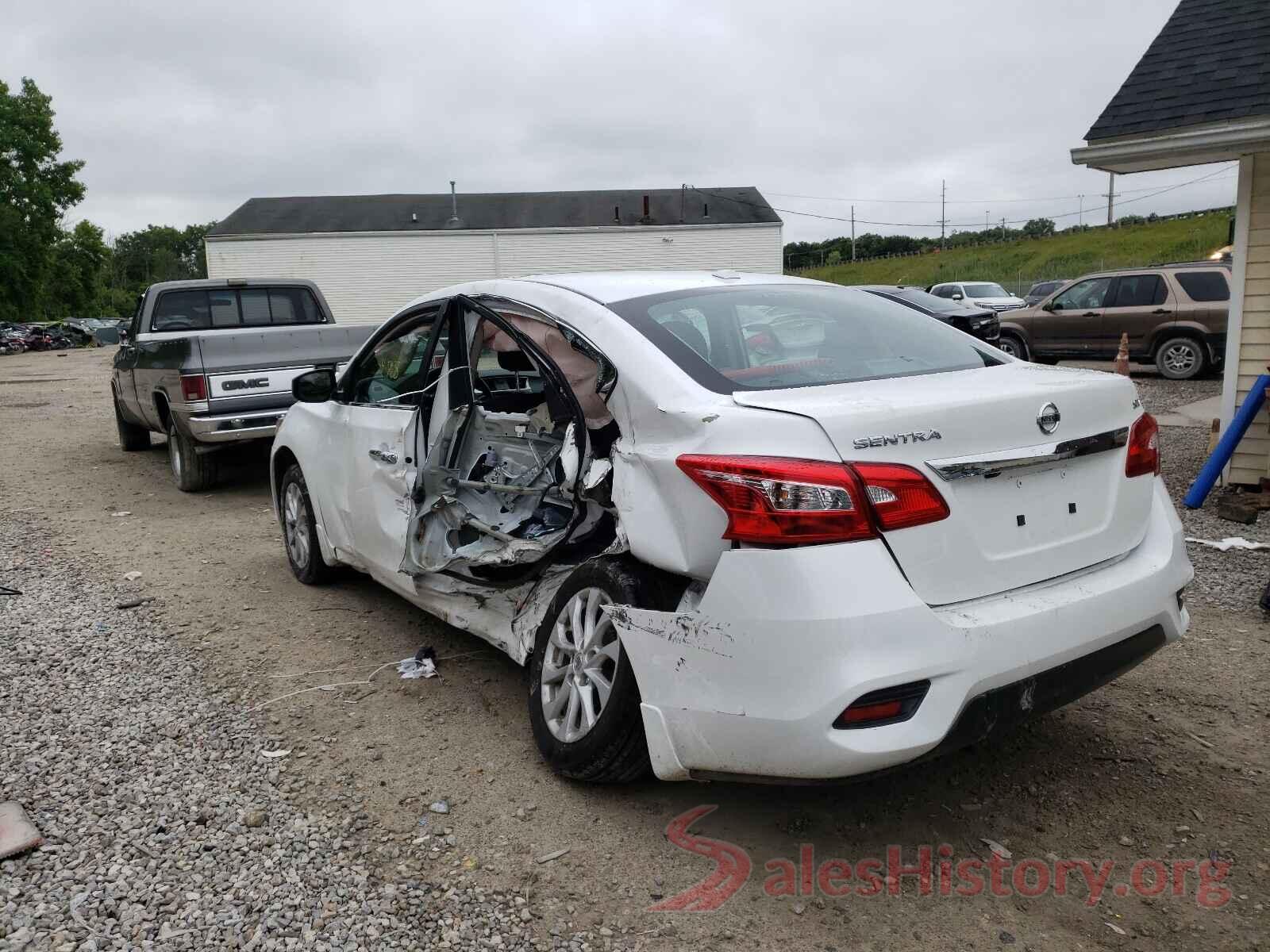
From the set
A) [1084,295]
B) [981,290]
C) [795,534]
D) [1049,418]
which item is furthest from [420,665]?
[981,290]

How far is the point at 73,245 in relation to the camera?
209 feet

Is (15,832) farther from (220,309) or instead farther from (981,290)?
(981,290)

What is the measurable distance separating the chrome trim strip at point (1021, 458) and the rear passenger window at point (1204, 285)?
1506cm

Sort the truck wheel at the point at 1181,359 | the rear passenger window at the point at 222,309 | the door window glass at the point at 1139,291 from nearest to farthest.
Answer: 1. the rear passenger window at the point at 222,309
2. the truck wheel at the point at 1181,359
3. the door window glass at the point at 1139,291

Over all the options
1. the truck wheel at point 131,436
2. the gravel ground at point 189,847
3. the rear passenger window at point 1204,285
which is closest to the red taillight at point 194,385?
the truck wheel at point 131,436

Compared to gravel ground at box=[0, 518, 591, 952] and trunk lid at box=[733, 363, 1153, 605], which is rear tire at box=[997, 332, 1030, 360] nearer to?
trunk lid at box=[733, 363, 1153, 605]

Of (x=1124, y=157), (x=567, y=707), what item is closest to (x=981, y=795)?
(x=567, y=707)

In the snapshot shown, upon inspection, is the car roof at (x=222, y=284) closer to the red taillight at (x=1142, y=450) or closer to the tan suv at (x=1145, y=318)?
the red taillight at (x=1142, y=450)

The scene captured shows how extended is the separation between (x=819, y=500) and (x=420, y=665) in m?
2.52

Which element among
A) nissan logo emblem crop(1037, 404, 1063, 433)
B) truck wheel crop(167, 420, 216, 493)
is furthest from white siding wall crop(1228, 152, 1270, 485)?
truck wheel crop(167, 420, 216, 493)

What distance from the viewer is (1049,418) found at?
9.48 feet

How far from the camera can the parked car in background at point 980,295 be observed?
27000 millimetres

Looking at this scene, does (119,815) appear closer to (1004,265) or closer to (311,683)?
(311,683)

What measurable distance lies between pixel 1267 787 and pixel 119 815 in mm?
3666
